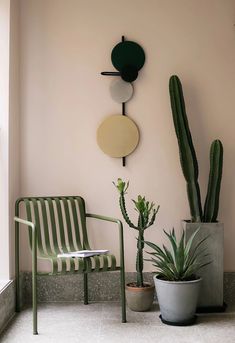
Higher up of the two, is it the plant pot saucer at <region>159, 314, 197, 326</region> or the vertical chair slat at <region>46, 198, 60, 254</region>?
the vertical chair slat at <region>46, 198, 60, 254</region>

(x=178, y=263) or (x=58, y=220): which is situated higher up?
(x=58, y=220)

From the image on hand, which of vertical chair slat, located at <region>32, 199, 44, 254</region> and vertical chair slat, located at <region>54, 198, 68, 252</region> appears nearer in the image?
vertical chair slat, located at <region>32, 199, 44, 254</region>

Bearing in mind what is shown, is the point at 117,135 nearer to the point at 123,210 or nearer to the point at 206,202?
the point at 123,210

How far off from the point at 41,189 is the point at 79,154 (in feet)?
1.35

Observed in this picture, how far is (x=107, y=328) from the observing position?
3418mm

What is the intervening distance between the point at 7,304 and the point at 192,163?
1675mm

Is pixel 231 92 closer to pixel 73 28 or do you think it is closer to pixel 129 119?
pixel 129 119

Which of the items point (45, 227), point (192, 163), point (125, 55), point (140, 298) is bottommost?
point (140, 298)

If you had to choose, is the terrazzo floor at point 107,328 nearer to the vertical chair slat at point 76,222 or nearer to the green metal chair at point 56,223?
the green metal chair at point 56,223

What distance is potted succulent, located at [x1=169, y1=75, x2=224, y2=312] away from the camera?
378 centimetres

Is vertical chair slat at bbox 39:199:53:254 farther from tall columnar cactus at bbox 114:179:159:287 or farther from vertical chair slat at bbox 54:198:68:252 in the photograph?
tall columnar cactus at bbox 114:179:159:287

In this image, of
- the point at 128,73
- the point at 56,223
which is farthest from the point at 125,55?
the point at 56,223

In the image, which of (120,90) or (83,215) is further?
(120,90)

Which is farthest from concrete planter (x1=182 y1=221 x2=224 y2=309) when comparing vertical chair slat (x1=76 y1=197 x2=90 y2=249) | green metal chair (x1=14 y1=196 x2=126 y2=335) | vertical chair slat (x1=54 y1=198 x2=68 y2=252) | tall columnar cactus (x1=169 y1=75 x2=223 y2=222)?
vertical chair slat (x1=54 y1=198 x2=68 y2=252)
